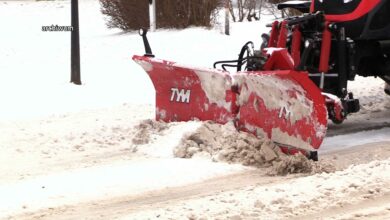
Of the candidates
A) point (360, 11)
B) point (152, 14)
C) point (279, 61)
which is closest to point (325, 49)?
point (279, 61)

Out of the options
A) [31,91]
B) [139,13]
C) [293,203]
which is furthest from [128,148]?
[139,13]

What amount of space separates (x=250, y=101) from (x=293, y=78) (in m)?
0.67

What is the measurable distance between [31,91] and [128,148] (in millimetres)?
3514

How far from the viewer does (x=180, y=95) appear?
6.61 meters

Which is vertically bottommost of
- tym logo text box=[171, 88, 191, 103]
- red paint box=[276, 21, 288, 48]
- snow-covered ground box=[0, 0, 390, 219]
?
snow-covered ground box=[0, 0, 390, 219]

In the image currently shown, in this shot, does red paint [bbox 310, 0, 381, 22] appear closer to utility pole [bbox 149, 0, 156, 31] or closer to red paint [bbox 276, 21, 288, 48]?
red paint [bbox 276, 21, 288, 48]

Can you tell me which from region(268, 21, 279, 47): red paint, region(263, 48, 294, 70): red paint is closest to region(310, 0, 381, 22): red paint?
region(268, 21, 279, 47): red paint

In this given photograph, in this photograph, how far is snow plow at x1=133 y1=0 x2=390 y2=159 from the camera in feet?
17.9

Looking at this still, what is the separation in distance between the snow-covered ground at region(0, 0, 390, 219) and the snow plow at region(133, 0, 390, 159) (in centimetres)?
26

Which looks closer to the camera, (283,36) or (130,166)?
(130,166)

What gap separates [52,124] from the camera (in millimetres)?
7656

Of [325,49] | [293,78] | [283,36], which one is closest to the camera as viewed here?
[293,78]

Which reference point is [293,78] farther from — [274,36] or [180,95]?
[180,95]

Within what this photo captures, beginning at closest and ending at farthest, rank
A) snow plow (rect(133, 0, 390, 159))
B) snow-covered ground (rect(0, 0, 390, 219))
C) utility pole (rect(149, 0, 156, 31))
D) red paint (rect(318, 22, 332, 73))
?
snow-covered ground (rect(0, 0, 390, 219))
snow plow (rect(133, 0, 390, 159))
red paint (rect(318, 22, 332, 73))
utility pole (rect(149, 0, 156, 31))
